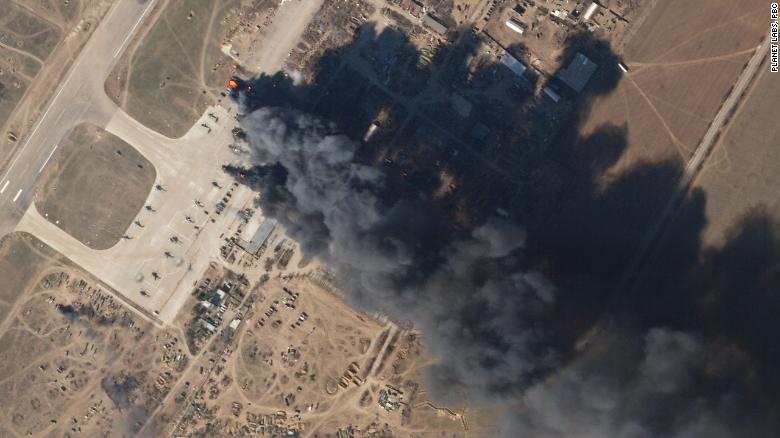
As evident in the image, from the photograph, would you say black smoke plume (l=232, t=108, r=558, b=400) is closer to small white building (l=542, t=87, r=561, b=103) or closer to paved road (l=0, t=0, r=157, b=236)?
small white building (l=542, t=87, r=561, b=103)

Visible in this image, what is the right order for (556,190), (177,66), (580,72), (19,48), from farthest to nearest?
1. (19,48)
2. (177,66)
3. (556,190)
4. (580,72)

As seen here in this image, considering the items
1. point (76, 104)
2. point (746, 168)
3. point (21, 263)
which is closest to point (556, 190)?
point (746, 168)

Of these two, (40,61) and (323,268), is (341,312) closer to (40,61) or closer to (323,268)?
(323,268)

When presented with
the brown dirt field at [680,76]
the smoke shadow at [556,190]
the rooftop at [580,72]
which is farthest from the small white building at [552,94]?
the brown dirt field at [680,76]

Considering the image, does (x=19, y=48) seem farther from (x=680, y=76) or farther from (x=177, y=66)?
(x=680, y=76)

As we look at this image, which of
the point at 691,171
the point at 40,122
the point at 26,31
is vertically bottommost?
the point at 40,122

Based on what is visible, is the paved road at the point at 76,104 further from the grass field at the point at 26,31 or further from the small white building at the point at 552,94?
the small white building at the point at 552,94

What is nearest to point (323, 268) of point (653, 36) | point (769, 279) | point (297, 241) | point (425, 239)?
point (297, 241)
